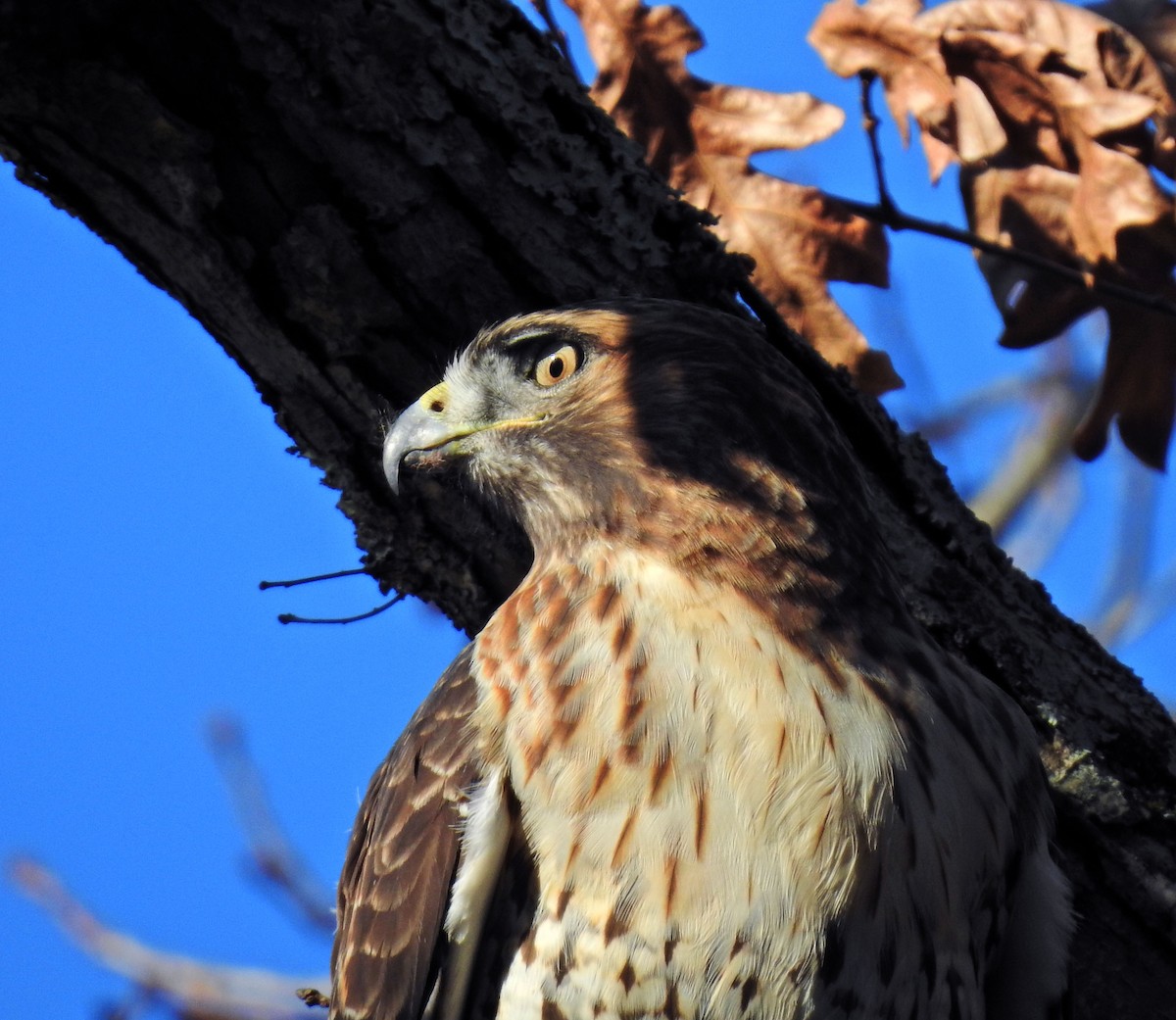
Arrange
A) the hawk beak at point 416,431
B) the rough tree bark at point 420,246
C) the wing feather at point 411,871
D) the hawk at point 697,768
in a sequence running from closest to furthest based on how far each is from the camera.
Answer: the hawk at point 697,768 < the wing feather at point 411,871 < the rough tree bark at point 420,246 < the hawk beak at point 416,431

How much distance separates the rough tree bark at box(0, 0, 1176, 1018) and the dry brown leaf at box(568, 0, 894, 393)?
0.26 metres

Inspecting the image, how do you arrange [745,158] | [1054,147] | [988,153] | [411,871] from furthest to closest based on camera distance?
[745,158], [988,153], [1054,147], [411,871]

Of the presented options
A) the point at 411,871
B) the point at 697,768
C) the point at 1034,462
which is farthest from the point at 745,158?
the point at 1034,462

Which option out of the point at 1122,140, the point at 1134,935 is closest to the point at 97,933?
the point at 1134,935

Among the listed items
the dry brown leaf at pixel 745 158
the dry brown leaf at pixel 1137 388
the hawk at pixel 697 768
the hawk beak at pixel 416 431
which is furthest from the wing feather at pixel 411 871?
the dry brown leaf at pixel 1137 388

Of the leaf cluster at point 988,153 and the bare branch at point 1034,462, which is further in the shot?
the bare branch at point 1034,462

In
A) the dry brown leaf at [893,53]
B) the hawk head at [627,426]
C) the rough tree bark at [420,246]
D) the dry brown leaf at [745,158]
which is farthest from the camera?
the dry brown leaf at [745,158]

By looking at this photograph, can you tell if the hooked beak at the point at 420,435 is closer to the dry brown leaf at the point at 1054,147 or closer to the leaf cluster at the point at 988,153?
the leaf cluster at the point at 988,153

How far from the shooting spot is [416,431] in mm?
3330

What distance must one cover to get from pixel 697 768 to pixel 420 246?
1.27 metres

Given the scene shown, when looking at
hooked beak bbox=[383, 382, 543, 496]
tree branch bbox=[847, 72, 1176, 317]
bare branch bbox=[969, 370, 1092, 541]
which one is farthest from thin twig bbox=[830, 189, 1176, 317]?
bare branch bbox=[969, 370, 1092, 541]

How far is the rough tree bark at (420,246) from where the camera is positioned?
3.08 m

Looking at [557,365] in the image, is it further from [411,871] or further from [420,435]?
[411,871]

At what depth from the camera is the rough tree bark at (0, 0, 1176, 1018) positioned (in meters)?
3.08
